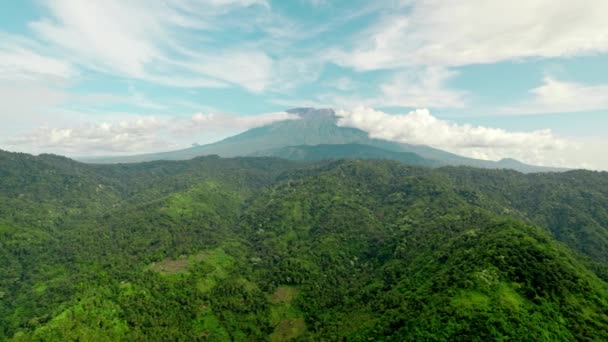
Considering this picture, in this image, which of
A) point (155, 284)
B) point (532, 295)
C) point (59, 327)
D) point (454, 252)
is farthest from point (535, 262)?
point (59, 327)

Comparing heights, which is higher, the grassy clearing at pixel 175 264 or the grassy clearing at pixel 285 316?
the grassy clearing at pixel 175 264

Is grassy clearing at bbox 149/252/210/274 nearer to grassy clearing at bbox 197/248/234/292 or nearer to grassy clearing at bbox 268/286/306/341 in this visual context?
grassy clearing at bbox 197/248/234/292

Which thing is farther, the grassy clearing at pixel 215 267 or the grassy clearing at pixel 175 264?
the grassy clearing at pixel 175 264

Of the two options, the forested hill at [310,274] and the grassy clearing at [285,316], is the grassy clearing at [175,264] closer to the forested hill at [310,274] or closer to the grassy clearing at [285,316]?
the forested hill at [310,274]

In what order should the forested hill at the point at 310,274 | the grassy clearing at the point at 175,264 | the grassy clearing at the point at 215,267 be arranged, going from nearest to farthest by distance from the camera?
1. the forested hill at the point at 310,274
2. the grassy clearing at the point at 215,267
3. the grassy clearing at the point at 175,264

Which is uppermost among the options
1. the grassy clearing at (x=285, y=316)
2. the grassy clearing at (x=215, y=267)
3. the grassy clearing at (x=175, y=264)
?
the grassy clearing at (x=175, y=264)

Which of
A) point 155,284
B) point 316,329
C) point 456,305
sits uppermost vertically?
point 456,305

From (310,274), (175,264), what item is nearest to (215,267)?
(175,264)

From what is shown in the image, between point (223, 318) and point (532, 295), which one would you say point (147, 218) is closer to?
point (223, 318)

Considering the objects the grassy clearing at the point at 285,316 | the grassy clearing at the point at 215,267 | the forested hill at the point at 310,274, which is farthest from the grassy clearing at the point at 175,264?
the grassy clearing at the point at 285,316

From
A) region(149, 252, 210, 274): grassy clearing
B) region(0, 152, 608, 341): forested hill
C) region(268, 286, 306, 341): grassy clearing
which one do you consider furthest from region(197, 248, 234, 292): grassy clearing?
region(268, 286, 306, 341): grassy clearing
